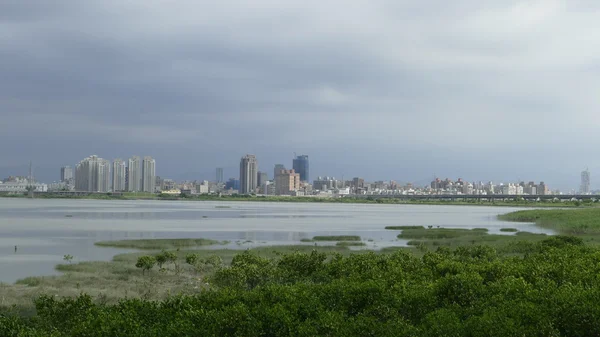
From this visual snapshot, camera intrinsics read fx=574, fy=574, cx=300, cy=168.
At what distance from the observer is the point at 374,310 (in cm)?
1118

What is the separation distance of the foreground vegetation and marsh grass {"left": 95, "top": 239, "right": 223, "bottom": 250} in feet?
86.6

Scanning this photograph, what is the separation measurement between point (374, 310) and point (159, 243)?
104 feet

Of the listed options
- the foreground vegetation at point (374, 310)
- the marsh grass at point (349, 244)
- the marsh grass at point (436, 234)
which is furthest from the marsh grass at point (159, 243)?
the foreground vegetation at point (374, 310)

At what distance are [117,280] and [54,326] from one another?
12627mm

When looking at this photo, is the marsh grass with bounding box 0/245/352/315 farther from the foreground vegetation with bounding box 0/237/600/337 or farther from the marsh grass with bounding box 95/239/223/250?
the marsh grass with bounding box 95/239/223/250

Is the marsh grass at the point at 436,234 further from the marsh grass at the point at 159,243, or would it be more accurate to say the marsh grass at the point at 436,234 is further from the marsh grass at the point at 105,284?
the marsh grass at the point at 105,284

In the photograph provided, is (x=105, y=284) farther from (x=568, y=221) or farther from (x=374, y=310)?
(x=568, y=221)

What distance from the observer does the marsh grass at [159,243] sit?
128ft

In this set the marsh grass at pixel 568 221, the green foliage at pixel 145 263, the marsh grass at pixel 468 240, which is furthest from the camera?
the marsh grass at pixel 568 221

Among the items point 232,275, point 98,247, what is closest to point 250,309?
point 232,275

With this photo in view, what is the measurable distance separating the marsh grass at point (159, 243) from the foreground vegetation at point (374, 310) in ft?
86.6

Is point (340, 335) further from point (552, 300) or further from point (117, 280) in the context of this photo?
point (117, 280)

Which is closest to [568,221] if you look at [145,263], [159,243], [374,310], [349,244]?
[349,244]

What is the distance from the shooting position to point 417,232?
53.9 m
